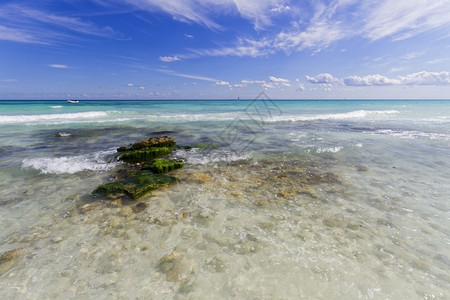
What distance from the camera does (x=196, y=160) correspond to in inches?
388

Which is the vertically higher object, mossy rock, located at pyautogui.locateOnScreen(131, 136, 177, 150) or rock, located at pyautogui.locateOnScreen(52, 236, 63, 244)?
mossy rock, located at pyautogui.locateOnScreen(131, 136, 177, 150)

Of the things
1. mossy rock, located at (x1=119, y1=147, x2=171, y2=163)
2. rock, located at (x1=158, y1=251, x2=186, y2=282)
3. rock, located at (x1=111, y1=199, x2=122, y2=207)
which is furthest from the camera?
mossy rock, located at (x1=119, y1=147, x2=171, y2=163)

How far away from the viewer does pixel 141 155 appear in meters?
9.80

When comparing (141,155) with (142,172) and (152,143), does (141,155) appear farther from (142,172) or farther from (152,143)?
(142,172)

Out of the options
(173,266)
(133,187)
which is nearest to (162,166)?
(133,187)

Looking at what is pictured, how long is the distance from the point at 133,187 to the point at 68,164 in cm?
436

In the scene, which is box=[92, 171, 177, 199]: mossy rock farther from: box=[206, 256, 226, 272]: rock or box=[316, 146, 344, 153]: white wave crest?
box=[316, 146, 344, 153]: white wave crest

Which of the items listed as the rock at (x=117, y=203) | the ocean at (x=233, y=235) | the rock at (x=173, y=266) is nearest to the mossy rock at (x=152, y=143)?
the ocean at (x=233, y=235)

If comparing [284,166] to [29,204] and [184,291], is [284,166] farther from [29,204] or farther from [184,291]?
[29,204]

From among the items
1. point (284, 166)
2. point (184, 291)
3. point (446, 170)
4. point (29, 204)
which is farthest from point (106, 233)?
point (446, 170)

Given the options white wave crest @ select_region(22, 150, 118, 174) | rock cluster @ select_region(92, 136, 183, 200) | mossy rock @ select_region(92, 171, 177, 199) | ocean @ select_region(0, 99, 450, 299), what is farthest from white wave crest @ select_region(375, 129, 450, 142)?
white wave crest @ select_region(22, 150, 118, 174)

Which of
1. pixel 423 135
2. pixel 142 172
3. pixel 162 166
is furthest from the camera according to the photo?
pixel 423 135

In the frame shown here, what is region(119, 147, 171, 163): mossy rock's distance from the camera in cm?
957

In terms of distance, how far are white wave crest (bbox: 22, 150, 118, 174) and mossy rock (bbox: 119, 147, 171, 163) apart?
528mm
